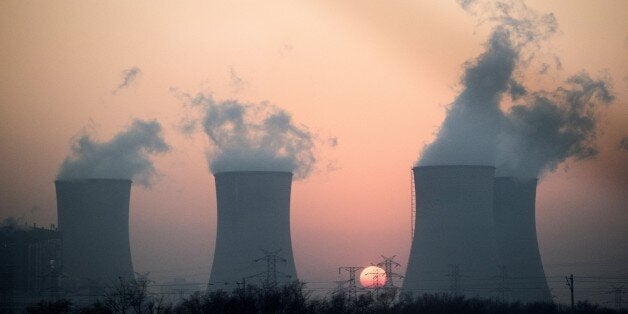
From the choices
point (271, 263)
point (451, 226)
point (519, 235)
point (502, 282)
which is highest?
point (451, 226)

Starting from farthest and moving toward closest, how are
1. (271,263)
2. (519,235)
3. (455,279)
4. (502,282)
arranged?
(502,282) → (519,235) → (455,279) → (271,263)

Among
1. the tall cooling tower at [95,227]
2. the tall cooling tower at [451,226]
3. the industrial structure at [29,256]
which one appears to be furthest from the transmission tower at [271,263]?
the industrial structure at [29,256]

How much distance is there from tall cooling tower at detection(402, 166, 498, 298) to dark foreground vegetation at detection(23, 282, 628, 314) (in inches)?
27.9

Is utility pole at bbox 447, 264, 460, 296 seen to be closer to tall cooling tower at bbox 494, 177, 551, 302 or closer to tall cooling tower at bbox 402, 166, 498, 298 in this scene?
tall cooling tower at bbox 402, 166, 498, 298

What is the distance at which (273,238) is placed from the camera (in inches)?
858

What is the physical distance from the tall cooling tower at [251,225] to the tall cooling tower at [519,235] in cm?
591

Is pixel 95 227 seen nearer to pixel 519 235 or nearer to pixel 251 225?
pixel 251 225

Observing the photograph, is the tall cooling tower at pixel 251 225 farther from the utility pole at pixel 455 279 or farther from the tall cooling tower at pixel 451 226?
the utility pole at pixel 455 279

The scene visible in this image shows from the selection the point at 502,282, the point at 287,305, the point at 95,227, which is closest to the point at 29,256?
the point at 95,227

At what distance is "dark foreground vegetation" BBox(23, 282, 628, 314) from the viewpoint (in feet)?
56.5

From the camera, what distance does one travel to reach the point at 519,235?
24750 mm

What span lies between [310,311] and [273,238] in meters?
3.80

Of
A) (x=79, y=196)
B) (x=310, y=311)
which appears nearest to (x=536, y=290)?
(x=310, y=311)

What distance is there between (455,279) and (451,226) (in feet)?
5.78
